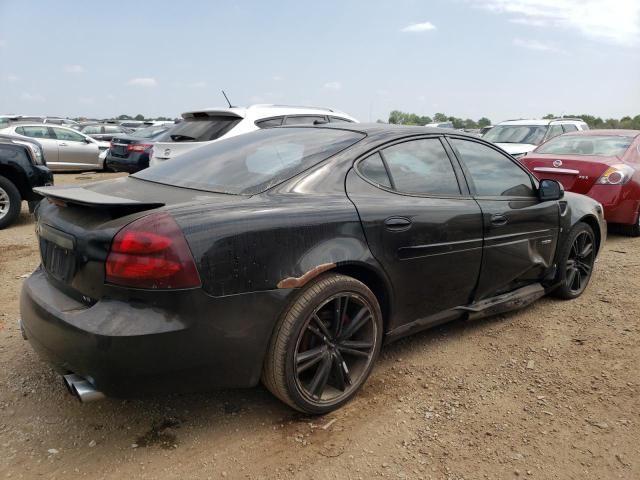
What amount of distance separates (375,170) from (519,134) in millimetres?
8451

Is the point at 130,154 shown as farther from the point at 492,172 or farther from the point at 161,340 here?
the point at 161,340

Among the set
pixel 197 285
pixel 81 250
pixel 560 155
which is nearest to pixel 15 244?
pixel 81 250

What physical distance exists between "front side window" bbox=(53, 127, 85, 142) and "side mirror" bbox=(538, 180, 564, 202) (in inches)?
515

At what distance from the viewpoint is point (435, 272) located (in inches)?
120

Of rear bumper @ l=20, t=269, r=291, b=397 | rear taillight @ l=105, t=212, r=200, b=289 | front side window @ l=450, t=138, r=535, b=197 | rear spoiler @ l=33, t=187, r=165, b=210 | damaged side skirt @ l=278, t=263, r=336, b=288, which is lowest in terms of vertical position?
rear bumper @ l=20, t=269, r=291, b=397

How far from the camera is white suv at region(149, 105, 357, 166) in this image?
22.2 ft

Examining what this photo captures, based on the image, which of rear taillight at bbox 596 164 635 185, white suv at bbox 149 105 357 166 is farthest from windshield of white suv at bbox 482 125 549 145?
white suv at bbox 149 105 357 166

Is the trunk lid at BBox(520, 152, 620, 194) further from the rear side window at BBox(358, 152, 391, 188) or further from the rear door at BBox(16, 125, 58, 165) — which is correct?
the rear door at BBox(16, 125, 58, 165)

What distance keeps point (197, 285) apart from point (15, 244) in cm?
487

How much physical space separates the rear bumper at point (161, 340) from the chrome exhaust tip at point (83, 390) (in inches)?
1.5

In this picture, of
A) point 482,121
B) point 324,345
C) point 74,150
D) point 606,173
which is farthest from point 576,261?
point 482,121

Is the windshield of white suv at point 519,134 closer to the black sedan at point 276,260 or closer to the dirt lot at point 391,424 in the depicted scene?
the black sedan at point 276,260

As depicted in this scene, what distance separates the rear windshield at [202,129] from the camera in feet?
22.3

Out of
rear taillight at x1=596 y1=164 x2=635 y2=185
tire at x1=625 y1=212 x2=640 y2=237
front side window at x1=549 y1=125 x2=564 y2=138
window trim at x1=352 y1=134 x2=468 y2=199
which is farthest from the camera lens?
front side window at x1=549 y1=125 x2=564 y2=138
